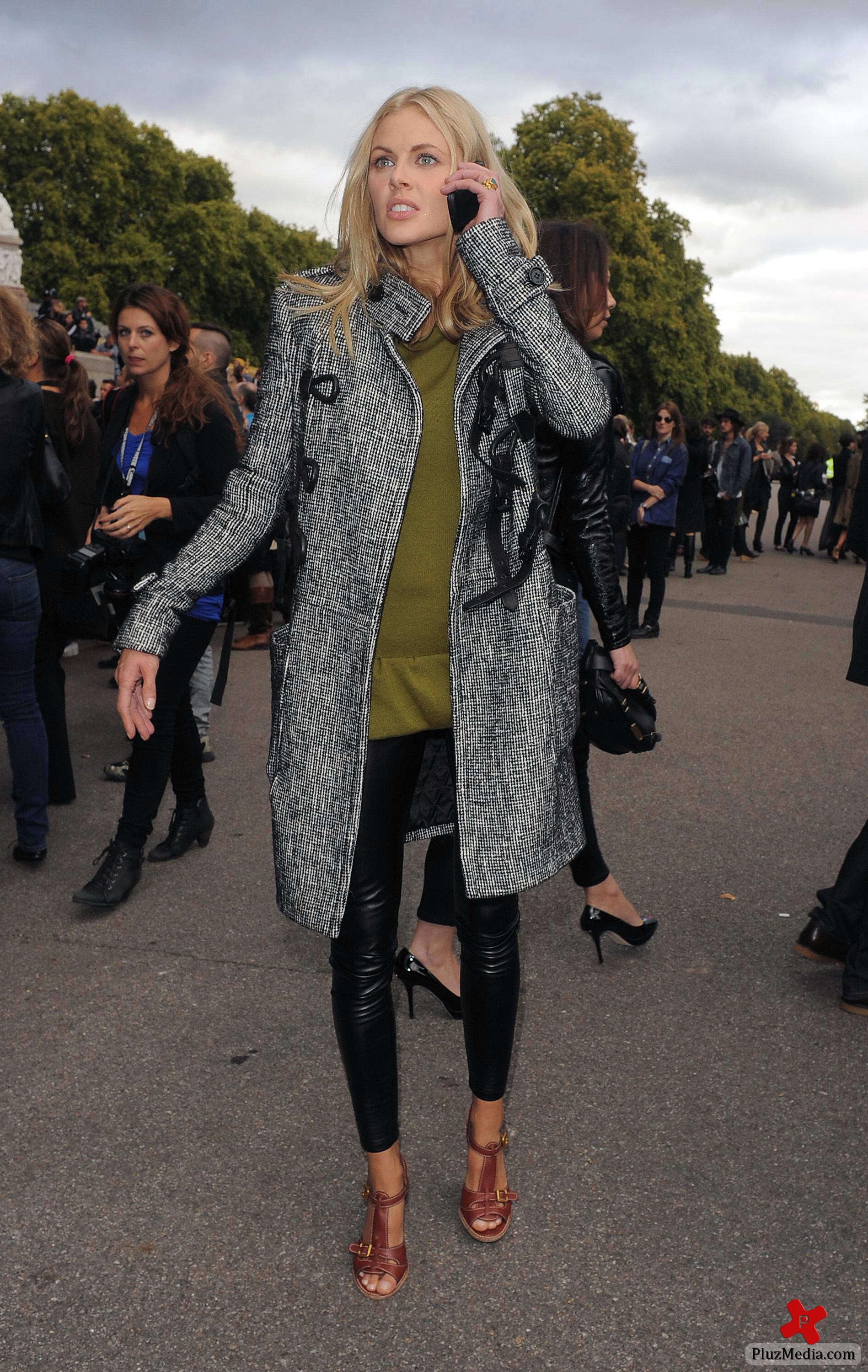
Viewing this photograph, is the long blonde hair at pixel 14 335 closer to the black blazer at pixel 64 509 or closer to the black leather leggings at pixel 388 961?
the black blazer at pixel 64 509

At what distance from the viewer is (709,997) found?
3.88m

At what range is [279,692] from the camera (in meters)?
2.48

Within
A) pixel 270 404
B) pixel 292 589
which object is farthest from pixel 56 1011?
pixel 270 404

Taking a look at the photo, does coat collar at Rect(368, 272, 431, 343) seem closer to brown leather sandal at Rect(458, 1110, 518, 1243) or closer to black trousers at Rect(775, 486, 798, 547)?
brown leather sandal at Rect(458, 1110, 518, 1243)

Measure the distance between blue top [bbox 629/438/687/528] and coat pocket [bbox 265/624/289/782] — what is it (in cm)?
831

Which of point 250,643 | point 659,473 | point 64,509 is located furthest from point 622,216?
point 64,509

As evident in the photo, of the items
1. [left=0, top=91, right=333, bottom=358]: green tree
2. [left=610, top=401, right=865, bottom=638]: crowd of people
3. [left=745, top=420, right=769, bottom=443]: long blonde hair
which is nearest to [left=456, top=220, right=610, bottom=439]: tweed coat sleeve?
[left=610, top=401, right=865, bottom=638]: crowd of people

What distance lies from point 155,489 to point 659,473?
285 inches

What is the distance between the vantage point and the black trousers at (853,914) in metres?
3.83

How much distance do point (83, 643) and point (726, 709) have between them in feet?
15.5

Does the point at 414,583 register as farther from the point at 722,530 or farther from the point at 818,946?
the point at 722,530

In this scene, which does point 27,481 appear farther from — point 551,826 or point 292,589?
point 551,826

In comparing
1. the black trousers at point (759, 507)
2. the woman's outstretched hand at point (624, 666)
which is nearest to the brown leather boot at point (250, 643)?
the woman's outstretched hand at point (624, 666)

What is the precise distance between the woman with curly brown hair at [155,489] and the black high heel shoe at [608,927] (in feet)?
5.39
